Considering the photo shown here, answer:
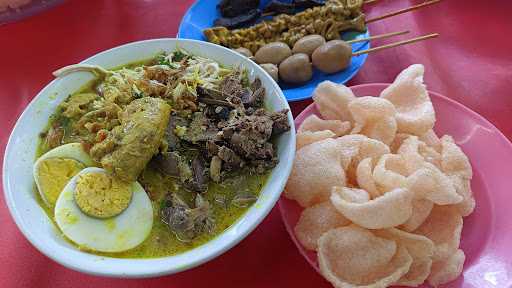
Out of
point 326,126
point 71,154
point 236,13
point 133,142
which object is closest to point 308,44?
point 236,13

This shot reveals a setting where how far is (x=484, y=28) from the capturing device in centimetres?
280

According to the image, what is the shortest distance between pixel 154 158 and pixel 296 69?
45.2 inches

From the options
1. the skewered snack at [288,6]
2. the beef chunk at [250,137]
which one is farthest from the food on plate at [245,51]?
the beef chunk at [250,137]

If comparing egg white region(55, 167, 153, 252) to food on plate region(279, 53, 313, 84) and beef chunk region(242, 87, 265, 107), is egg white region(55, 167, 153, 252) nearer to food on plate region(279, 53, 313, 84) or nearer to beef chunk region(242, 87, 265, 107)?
beef chunk region(242, 87, 265, 107)

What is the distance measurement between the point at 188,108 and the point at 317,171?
642 millimetres

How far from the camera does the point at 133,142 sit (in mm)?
1520

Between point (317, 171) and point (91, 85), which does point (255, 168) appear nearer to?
point (317, 171)

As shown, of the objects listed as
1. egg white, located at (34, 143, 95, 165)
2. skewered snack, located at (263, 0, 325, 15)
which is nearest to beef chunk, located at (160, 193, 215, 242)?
egg white, located at (34, 143, 95, 165)

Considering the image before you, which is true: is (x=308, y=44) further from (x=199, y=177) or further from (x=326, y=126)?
(x=199, y=177)

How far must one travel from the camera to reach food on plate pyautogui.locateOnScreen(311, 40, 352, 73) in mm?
2408

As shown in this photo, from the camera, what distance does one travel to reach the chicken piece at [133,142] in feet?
4.94

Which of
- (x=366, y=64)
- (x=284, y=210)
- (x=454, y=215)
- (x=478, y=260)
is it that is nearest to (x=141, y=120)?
(x=284, y=210)

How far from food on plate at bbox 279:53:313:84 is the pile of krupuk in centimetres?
47

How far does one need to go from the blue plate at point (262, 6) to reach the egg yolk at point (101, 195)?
112 centimetres
